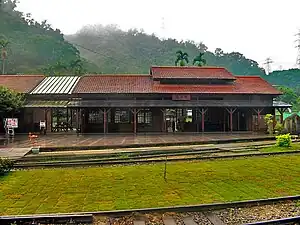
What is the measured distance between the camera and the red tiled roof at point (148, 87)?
27.4m

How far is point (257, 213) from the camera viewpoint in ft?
20.7

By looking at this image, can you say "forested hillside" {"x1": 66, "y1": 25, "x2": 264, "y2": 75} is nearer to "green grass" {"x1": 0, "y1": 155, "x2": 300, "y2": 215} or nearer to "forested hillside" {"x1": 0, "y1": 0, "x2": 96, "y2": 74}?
"forested hillside" {"x1": 0, "y1": 0, "x2": 96, "y2": 74}

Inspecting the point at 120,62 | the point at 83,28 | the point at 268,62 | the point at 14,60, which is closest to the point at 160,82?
the point at 14,60

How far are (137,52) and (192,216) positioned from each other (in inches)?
3961

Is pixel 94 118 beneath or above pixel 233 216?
above

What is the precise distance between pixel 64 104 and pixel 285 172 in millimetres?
21048

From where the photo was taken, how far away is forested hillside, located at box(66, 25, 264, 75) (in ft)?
302

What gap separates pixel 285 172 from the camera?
33.7 ft

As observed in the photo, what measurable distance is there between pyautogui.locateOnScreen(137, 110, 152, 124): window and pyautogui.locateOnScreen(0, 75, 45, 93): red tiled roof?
10.7 meters

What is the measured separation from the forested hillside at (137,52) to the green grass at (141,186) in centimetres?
7354

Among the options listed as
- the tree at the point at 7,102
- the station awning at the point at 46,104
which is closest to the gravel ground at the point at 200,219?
the tree at the point at 7,102

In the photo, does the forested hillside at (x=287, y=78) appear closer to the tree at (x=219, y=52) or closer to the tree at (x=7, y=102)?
the tree at (x=219, y=52)

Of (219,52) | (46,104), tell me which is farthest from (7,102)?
(219,52)

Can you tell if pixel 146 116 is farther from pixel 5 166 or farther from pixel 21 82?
pixel 5 166
